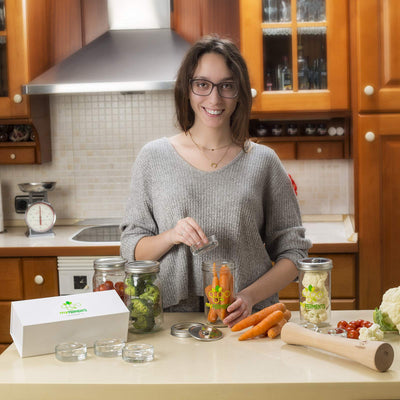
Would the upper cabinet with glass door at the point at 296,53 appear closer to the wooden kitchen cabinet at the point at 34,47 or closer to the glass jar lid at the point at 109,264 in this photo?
the wooden kitchen cabinet at the point at 34,47

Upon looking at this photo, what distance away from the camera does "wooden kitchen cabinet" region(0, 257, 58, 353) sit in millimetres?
2979

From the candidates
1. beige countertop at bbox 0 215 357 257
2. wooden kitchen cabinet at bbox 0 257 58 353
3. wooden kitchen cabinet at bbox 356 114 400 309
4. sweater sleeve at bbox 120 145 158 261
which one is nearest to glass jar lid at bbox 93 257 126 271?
sweater sleeve at bbox 120 145 158 261

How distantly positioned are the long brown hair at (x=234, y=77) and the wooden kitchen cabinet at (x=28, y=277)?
1.31 m

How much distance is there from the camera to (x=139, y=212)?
76.4 inches

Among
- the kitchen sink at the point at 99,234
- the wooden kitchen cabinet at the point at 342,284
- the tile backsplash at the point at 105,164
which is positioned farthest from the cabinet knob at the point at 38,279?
the wooden kitchen cabinet at the point at 342,284

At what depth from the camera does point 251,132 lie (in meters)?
3.37

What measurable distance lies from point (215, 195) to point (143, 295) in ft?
1.38

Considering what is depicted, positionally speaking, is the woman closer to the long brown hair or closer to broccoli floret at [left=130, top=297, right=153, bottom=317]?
the long brown hair

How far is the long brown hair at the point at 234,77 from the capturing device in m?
1.87

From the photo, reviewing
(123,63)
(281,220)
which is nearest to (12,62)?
(123,63)

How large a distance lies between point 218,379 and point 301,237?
707mm

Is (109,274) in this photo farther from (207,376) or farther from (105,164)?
(105,164)

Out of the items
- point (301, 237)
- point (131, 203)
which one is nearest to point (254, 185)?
point (301, 237)

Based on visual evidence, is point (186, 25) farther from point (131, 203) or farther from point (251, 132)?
point (131, 203)
